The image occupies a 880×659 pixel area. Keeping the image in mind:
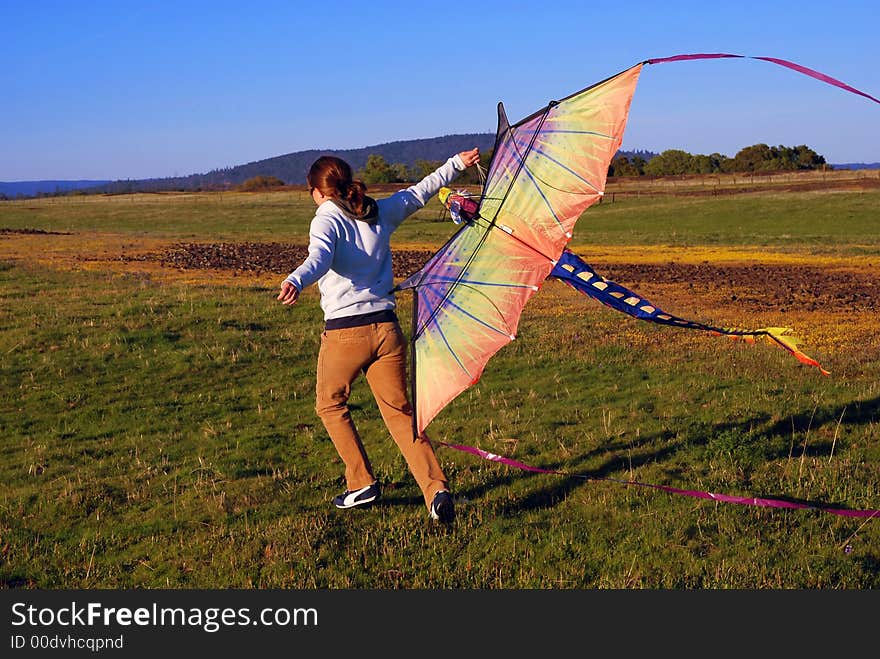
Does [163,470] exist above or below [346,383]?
below

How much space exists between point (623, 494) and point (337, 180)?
3364mm

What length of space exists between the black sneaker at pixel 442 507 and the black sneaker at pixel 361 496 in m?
0.59

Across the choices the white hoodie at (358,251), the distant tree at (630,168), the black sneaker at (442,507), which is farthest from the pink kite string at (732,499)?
the distant tree at (630,168)

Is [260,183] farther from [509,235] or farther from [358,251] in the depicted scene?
[358,251]

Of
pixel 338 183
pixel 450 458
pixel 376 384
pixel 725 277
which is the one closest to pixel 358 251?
pixel 338 183

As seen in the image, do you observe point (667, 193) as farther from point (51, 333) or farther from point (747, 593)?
point (747, 593)

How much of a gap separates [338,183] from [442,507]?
2395 mm

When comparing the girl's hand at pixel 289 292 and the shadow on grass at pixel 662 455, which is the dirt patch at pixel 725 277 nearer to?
the shadow on grass at pixel 662 455

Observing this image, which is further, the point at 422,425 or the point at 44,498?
the point at 44,498

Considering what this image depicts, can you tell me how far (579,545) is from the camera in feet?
20.8

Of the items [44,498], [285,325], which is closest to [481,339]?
[44,498]

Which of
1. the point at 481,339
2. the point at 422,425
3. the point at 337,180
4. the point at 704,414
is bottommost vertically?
the point at 704,414

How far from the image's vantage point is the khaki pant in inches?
255

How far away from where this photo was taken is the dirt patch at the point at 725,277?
20109 mm
